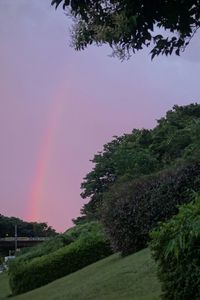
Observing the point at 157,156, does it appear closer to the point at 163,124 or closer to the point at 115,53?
the point at 163,124

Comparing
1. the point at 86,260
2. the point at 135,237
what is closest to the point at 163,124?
the point at 86,260

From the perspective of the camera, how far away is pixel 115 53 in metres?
5.12

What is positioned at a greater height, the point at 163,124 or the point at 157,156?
the point at 163,124

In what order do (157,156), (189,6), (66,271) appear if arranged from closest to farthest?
(189,6) → (66,271) → (157,156)

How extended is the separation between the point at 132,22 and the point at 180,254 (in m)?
2.39

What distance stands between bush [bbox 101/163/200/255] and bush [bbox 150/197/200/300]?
7.22 m

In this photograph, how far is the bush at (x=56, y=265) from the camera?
18891 mm

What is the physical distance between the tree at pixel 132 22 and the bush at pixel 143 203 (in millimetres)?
8757

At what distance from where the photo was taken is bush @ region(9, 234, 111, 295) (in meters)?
18.9

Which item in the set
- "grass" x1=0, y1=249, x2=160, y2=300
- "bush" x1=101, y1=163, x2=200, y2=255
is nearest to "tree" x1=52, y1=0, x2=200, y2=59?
"grass" x1=0, y1=249, x2=160, y2=300

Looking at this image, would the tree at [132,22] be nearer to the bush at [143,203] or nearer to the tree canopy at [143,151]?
the bush at [143,203]

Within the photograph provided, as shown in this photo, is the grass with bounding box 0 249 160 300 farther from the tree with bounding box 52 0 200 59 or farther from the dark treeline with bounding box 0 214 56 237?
the dark treeline with bounding box 0 214 56 237

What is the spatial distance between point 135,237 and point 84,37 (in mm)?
10881

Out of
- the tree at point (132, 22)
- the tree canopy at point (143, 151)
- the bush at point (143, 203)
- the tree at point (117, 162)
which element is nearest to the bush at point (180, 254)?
the tree at point (132, 22)
